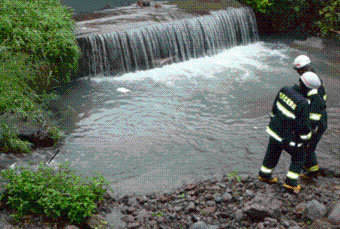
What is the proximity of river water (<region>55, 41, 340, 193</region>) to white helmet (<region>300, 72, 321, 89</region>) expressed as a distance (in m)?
1.61

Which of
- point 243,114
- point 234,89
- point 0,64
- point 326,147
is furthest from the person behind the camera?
point 234,89

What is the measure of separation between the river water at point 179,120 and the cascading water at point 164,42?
0.30 meters

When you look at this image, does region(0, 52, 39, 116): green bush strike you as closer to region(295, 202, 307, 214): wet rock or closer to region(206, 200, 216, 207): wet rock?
region(206, 200, 216, 207): wet rock

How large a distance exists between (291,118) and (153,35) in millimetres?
6861

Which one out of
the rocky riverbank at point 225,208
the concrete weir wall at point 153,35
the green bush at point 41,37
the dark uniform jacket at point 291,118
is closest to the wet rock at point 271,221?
the rocky riverbank at point 225,208

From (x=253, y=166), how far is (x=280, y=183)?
73 centimetres

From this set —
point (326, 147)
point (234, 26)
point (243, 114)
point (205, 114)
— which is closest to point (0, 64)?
point (205, 114)

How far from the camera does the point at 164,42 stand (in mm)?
11367

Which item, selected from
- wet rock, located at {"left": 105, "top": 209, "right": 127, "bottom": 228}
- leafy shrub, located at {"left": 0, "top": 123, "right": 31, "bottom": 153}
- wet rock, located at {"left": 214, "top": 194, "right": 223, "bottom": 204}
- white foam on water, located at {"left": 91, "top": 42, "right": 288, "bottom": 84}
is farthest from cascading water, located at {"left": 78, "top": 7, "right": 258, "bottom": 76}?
wet rock, located at {"left": 214, "top": 194, "right": 223, "bottom": 204}

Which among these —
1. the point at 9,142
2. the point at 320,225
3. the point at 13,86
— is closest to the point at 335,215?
the point at 320,225

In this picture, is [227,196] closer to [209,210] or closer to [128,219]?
[209,210]

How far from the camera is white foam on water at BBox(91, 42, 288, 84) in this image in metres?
10.4

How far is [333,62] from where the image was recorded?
1145cm

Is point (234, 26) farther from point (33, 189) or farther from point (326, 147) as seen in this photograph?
point (33, 189)
